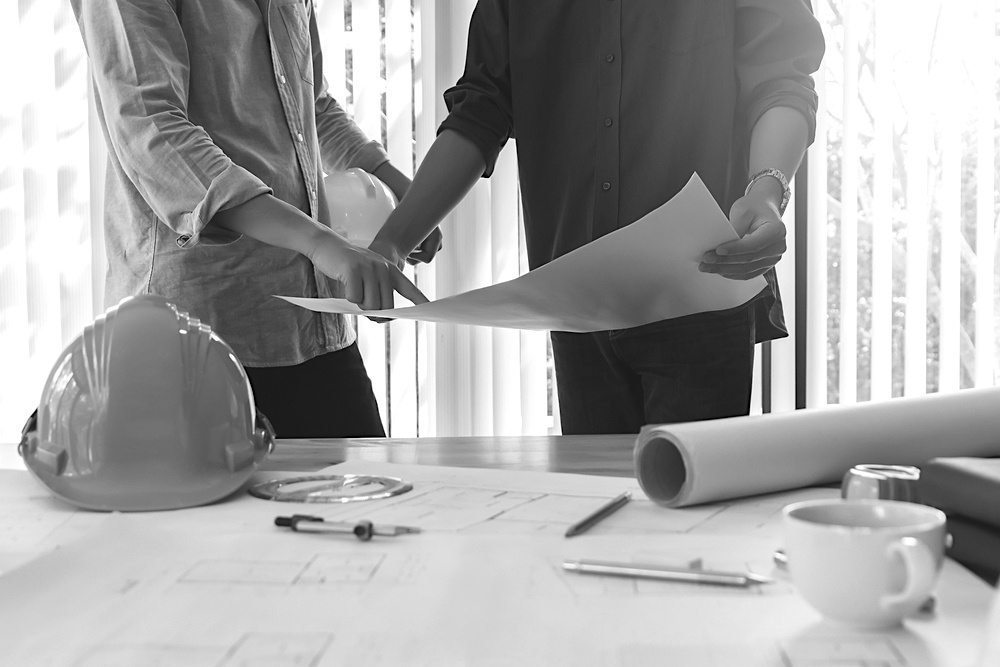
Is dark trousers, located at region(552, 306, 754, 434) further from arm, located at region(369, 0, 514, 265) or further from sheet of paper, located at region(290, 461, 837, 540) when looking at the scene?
sheet of paper, located at region(290, 461, 837, 540)

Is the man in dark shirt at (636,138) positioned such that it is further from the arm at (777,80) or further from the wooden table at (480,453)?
the wooden table at (480,453)

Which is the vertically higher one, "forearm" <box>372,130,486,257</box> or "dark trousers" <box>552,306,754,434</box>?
"forearm" <box>372,130,486,257</box>

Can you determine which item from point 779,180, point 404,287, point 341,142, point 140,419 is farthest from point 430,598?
point 341,142

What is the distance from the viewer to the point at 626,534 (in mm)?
706

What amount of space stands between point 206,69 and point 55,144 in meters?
1.53

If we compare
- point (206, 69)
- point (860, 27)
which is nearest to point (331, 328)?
point (206, 69)

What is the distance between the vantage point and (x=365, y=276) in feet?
3.86

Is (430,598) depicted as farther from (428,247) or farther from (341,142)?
(341,142)

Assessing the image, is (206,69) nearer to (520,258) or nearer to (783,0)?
(783,0)

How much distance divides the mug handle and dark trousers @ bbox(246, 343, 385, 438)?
1166mm

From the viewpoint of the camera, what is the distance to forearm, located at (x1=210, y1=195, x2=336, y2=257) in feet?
4.12

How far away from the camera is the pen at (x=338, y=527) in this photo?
0.70 metres

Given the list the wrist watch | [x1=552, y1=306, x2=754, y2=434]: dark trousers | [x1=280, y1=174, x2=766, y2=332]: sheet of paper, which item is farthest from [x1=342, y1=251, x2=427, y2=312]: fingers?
the wrist watch

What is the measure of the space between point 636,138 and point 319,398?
26.2 inches
